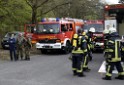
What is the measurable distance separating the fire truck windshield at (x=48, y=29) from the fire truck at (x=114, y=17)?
6281 mm

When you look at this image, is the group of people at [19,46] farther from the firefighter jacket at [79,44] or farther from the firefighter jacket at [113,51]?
the firefighter jacket at [113,51]

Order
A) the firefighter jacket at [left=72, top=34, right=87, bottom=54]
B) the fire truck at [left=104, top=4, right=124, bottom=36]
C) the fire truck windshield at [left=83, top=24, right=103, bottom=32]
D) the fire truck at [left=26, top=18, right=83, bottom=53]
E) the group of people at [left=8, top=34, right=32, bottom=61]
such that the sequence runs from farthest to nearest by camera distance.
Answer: the fire truck windshield at [left=83, top=24, right=103, bottom=32] → the fire truck at [left=26, top=18, right=83, bottom=53] → the group of people at [left=8, top=34, right=32, bottom=61] → the fire truck at [left=104, top=4, right=124, bottom=36] → the firefighter jacket at [left=72, top=34, right=87, bottom=54]

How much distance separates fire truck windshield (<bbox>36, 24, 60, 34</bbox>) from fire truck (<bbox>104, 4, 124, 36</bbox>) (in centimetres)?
628

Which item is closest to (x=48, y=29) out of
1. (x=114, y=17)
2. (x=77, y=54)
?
(x=114, y=17)

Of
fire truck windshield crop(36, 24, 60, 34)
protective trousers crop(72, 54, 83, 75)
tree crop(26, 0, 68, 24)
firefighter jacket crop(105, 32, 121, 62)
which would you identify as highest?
tree crop(26, 0, 68, 24)

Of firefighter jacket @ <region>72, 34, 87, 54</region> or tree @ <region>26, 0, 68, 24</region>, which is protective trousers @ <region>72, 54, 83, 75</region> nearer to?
firefighter jacket @ <region>72, 34, 87, 54</region>

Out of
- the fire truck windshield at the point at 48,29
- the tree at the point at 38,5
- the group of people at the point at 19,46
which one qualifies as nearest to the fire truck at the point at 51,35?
the fire truck windshield at the point at 48,29

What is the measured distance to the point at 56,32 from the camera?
875 inches

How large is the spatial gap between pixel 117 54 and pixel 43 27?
472 inches

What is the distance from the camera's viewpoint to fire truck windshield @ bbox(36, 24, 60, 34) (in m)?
22.3

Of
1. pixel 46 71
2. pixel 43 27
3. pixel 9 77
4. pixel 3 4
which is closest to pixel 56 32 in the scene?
pixel 43 27

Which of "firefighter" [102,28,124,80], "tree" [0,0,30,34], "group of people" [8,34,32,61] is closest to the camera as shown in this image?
"firefighter" [102,28,124,80]

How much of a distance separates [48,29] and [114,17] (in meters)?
7.13

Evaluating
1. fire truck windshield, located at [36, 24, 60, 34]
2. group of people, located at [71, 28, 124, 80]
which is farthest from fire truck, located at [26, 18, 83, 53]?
group of people, located at [71, 28, 124, 80]
